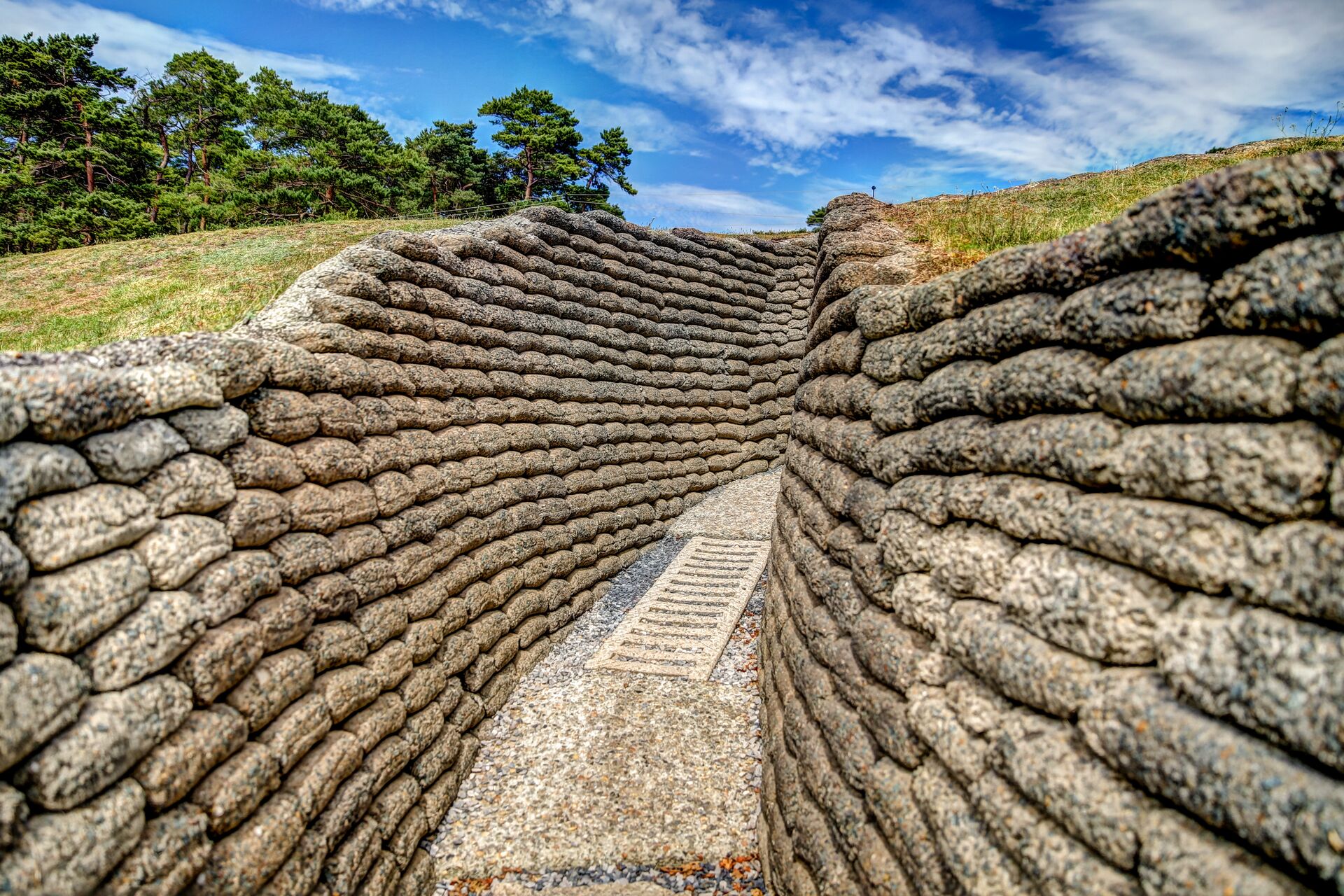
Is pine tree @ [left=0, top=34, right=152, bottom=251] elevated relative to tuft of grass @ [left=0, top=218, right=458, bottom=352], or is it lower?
elevated

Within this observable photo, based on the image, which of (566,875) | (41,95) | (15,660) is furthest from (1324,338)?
(41,95)

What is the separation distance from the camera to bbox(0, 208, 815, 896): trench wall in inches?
101

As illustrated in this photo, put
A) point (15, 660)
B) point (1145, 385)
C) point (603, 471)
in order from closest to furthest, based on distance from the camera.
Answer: point (1145, 385) < point (15, 660) < point (603, 471)

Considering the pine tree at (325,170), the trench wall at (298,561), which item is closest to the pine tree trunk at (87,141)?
the pine tree at (325,170)

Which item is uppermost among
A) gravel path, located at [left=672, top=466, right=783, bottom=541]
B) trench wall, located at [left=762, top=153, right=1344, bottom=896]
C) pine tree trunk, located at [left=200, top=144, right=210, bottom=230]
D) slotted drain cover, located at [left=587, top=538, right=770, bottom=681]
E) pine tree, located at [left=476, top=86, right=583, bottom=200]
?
pine tree, located at [left=476, top=86, right=583, bottom=200]

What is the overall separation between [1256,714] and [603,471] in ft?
25.4

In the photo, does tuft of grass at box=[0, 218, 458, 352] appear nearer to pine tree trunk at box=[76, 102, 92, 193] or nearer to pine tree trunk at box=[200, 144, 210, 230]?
pine tree trunk at box=[76, 102, 92, 193]

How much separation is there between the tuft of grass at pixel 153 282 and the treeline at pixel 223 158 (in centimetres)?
688

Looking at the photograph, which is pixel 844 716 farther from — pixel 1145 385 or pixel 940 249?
pixel 940 249

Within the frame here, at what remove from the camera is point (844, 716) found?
Result: 368cm

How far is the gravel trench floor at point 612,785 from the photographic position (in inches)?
181

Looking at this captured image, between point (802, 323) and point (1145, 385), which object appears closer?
point (1145, 385)

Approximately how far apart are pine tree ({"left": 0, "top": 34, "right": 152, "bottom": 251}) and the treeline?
0.05 m

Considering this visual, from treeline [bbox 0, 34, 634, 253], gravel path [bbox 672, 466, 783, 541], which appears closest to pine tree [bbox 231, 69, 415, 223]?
treeline [bbox 0, 34, 634, 253]
